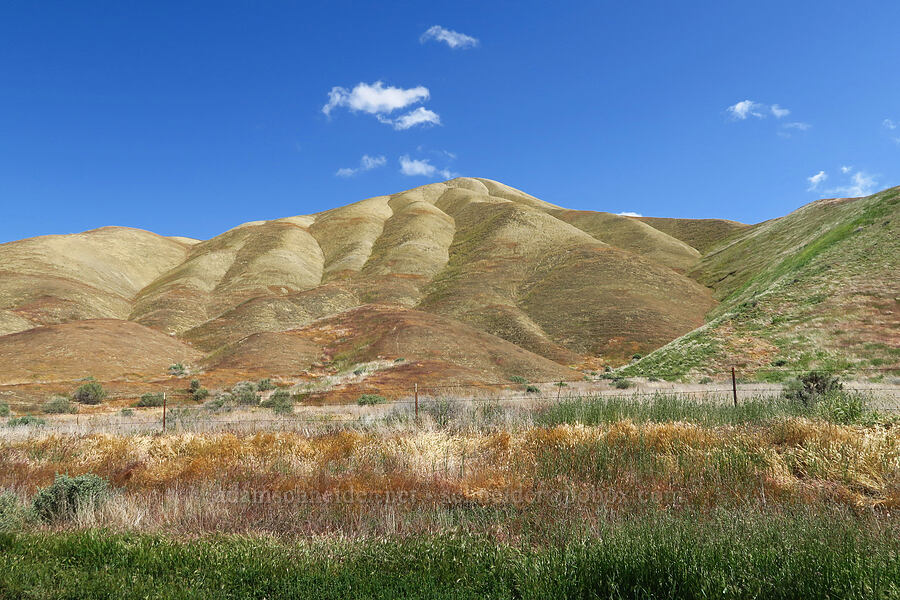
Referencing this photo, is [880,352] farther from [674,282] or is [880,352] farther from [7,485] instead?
[674,282]

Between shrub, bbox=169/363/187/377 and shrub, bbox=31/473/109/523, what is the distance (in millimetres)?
43974

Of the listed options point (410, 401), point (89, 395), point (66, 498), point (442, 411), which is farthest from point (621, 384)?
point (89, 395)

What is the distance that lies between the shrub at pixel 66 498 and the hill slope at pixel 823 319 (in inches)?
1012

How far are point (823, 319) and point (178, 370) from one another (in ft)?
168

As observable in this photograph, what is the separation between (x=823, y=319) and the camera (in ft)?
91.2

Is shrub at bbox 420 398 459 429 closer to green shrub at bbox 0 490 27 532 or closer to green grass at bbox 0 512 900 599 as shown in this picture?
green grass at bbox 0 512 900 599

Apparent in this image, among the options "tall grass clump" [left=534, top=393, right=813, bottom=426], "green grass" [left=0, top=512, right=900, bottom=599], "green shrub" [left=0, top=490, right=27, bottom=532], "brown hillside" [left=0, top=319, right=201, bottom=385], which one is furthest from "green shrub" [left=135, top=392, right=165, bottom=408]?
"green grass" [left=0, top=512, right=900, bottom=599]

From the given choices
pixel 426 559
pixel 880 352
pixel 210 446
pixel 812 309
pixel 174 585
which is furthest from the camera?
pixel 812 309

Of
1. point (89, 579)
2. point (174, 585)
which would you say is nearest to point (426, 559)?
point (174, 585)

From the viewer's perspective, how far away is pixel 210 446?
1031 cm

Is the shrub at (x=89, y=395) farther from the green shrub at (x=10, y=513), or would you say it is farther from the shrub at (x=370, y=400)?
the green shrub at (x=10, y=513)

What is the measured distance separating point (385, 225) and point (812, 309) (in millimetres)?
109812

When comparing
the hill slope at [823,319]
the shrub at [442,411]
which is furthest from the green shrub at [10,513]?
the hill slope at [823,319]

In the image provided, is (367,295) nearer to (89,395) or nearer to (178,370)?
(178,370)
